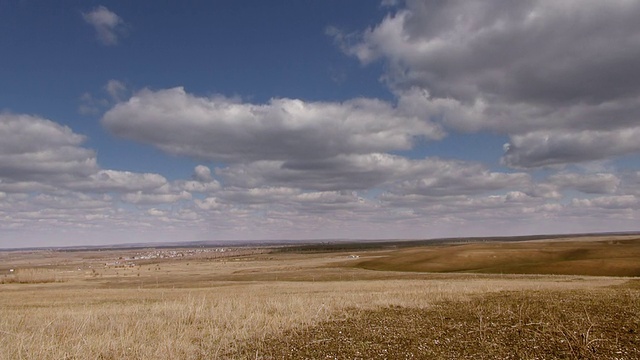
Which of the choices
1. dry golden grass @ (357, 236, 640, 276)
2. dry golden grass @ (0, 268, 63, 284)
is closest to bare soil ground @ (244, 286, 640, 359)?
dry golden grass @ (357, 236, 640, 276)

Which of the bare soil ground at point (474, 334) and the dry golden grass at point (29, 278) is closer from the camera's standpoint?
the bare soil ground at point (474, 334)

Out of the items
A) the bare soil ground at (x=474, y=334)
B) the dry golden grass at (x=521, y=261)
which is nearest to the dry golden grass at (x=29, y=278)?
the dry golden grass at (x=521, y=261)

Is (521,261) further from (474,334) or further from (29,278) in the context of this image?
(29,278)

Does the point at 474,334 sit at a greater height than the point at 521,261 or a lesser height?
greater

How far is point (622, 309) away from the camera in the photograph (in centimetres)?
2219

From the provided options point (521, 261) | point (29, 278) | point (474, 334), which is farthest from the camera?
point (521, 261)

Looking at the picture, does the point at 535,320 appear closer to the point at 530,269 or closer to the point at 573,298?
the point at 573,298

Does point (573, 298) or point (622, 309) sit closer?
point (622, 309)

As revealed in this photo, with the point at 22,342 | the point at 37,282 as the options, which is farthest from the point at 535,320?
the point at 37,282

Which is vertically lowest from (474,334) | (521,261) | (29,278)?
(29,278)

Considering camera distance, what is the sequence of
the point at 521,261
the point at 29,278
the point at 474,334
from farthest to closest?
1. the point at 521,261
2. the point at 29,278
3. the point at 474,334

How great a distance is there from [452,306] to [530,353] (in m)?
11.3

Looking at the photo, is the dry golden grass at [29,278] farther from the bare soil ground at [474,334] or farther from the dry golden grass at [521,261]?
the bare soil ground at [474,334]

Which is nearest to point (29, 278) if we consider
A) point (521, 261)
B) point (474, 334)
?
point (474, 334)
